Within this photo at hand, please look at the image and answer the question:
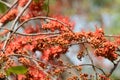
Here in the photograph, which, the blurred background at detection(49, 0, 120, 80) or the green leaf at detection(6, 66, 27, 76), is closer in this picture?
the green leaf at detection(6, 66, 27, 76)

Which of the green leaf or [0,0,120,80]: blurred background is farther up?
[0,0,120,80]: blurred background

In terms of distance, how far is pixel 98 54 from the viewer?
218 centimetres

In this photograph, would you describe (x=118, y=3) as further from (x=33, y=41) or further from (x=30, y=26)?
(x=33, y=41)

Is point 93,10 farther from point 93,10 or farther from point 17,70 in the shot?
Result: point 17,70

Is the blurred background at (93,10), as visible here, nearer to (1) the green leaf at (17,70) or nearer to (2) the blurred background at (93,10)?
(2) the blurred background at (93,10)

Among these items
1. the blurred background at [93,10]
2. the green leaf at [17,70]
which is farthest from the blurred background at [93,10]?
the green leaf at [17,70]

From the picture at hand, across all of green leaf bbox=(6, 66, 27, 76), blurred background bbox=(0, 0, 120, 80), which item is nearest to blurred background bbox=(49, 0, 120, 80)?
blurred background bbox=(0, 0, 120, 80)

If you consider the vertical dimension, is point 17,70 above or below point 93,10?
below

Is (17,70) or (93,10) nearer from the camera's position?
(17,70)

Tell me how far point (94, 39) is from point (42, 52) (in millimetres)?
488

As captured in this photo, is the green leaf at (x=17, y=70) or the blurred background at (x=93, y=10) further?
the blurred background at (x=93, y=10)

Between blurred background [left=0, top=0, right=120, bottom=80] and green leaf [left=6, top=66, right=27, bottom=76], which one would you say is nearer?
green leaf [left=6, top=66, right=27, bottom=76]

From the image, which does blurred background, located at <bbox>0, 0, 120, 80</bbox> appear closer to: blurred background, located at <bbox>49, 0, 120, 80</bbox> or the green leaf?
blurred background, located at <bbox>49, 0, 120, 80</bbox>

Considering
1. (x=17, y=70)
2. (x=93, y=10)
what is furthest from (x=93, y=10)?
(x=17, y=70)
